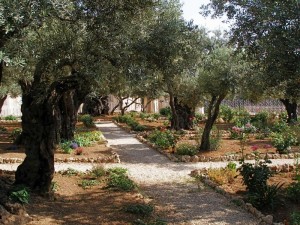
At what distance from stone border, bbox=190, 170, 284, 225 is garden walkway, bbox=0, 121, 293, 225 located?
109 millimetres

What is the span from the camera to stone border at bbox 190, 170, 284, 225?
6.70m

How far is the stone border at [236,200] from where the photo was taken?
6.70 m

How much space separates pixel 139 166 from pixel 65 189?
3845 mm

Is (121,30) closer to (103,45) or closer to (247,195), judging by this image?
(103,45)

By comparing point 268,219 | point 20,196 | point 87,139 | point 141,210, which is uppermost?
point 87,139

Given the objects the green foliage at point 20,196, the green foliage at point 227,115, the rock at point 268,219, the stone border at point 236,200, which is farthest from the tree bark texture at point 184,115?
the green foliage at point 20,196

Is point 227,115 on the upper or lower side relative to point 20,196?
upper

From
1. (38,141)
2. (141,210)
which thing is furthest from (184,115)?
(141,210)

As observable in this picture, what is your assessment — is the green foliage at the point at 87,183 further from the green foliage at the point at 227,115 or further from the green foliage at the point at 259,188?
the green foliage at the point at 227,115

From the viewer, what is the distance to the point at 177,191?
9.09 m

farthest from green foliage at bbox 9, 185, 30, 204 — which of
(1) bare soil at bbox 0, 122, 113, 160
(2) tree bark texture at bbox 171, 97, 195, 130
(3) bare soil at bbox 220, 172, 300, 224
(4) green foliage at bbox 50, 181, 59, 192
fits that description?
(2) tree bark texture at bbox 171, 97, 195, 130

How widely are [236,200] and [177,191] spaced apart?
1594 mm

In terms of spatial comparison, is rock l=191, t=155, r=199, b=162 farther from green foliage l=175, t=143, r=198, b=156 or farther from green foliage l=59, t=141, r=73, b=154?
green foliage l=59, t=141, r=73, b=154

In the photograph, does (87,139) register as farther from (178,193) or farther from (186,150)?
(178,193)
